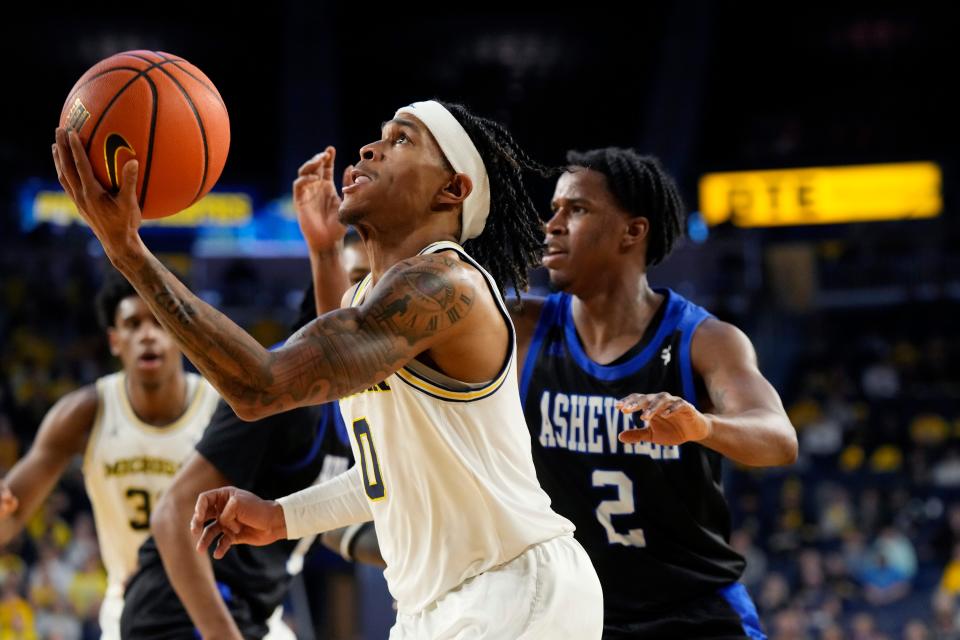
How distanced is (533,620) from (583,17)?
20.1m

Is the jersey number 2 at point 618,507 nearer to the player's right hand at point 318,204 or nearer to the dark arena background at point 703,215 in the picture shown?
the player's right hand at point 318,204

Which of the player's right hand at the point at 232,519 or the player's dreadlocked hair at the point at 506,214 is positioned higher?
the player's dreadlocked hair at the point at 506,214

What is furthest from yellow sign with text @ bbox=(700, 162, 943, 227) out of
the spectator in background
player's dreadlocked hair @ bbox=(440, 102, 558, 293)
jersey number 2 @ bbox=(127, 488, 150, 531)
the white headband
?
the white headband

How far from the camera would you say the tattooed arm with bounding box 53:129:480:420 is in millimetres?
2406

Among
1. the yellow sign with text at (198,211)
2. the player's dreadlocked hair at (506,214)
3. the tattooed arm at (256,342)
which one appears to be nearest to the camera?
the tattooed arm at (256,342)

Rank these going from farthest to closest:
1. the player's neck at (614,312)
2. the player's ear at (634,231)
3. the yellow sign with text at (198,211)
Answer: the yellow sign with text at (198,211) → the player's ear at (634,231) → the player's neck at (614,312)

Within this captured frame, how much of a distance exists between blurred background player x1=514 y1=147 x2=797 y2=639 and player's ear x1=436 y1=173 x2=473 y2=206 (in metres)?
0.95

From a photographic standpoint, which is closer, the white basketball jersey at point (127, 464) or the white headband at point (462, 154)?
the white headband at point (462, 154)

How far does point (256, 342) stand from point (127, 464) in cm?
241

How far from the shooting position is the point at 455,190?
9.79 ft

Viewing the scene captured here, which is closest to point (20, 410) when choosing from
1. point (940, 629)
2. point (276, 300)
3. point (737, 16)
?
point (276, 300)

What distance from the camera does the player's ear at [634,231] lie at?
13.7 feet

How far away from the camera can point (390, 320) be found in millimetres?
2568

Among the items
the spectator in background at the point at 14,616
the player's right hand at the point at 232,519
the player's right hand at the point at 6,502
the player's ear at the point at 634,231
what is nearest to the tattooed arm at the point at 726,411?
the player's ear at the point at 634,231
